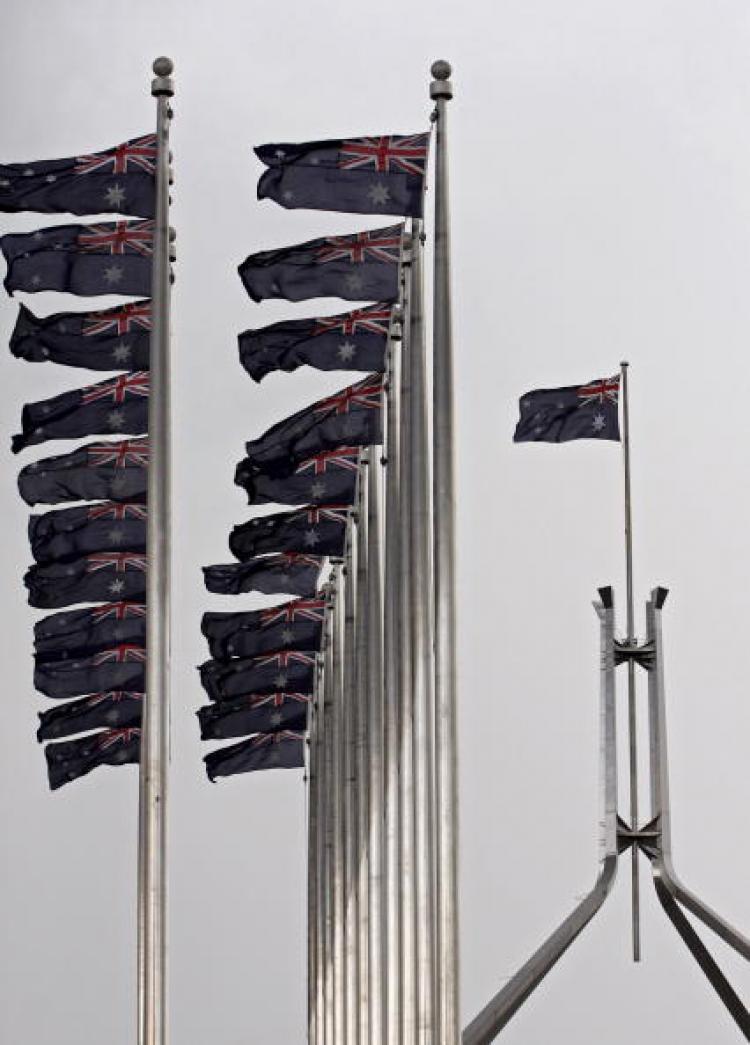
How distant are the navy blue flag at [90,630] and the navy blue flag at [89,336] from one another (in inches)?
172

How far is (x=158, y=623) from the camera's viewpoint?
23.7m

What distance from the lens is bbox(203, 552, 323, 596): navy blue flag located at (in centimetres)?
3353

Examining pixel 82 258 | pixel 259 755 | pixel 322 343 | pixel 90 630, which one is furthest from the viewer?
pixel 259 755

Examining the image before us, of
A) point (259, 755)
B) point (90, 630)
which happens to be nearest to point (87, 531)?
point (90, 630)

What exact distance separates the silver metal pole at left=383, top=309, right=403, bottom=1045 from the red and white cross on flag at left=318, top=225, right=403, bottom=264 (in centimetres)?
139

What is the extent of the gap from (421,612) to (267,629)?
10.3 m

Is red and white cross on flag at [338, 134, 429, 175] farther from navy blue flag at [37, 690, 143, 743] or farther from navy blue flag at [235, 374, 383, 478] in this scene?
navy blue flag at [37, 690, 143, 743]

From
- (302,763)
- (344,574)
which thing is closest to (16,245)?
(344,574)

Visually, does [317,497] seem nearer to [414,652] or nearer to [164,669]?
[414,652]

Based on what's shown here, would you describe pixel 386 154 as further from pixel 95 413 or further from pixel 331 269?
pixel 95 413

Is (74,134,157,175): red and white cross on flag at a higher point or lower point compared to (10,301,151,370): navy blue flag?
higher

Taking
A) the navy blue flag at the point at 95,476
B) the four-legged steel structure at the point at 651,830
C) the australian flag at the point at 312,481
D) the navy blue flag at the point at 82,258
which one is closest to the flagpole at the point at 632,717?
the four-legged steel structure at the point at 651,830

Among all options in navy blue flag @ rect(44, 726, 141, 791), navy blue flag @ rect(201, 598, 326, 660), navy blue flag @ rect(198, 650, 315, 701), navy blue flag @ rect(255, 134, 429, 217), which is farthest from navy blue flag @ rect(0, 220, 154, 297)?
navy blue flag @ rect(198, 650, 315, 701)

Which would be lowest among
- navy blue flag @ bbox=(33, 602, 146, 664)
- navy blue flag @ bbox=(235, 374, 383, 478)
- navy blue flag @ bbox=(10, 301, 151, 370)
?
navy blue flag @ bbox=(33, 602, 146, 664)
